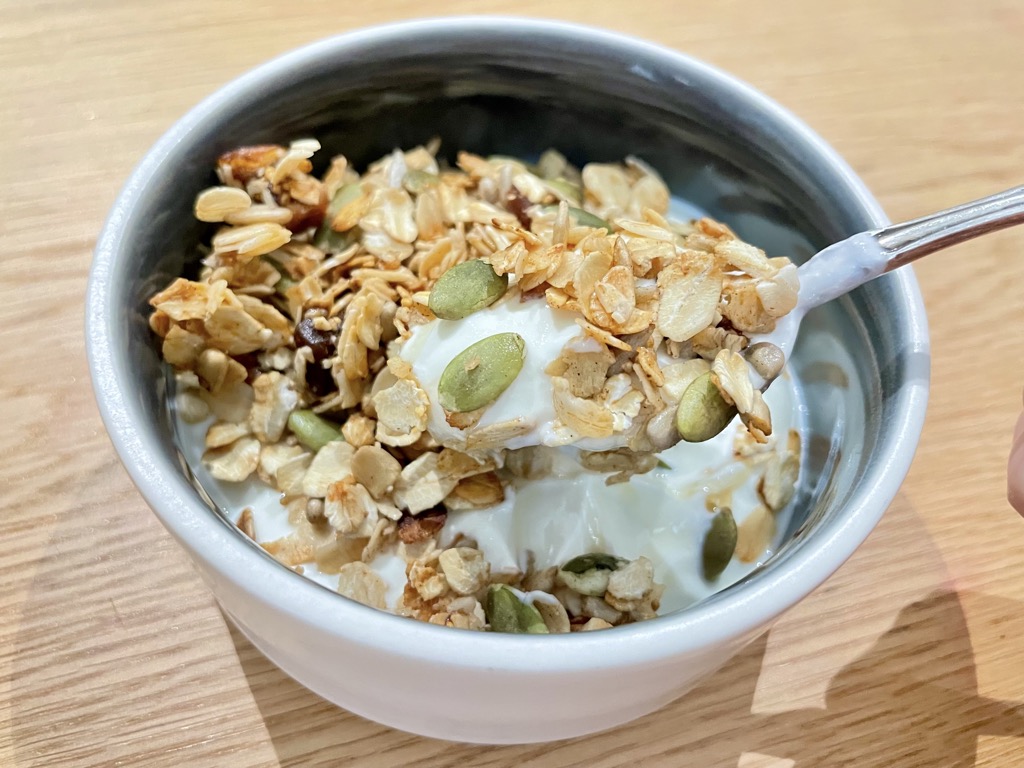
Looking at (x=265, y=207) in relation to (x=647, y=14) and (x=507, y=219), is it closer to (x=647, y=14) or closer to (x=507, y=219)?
(x=507, y=219)

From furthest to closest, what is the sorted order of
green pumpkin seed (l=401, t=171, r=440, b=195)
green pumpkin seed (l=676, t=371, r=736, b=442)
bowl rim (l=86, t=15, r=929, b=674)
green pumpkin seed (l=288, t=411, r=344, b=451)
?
green pumpkin seed (l=401, t=171, r=440, b=195) → green pumpkin seed (l=288, t=411, r=344, b=451) → green pumpkin seed (l=676, t=371, r=736, b=442) → bowl rim (l=86, t=15, r=929, b=674)

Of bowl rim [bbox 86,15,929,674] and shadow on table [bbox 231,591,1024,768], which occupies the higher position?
bowl rim [bbox 86,15,929,674]

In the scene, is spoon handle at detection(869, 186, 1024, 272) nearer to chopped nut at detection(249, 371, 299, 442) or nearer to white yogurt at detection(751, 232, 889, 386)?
white yogurt at detection(751, 232, 889, 386)

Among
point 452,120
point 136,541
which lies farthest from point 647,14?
point 136,541

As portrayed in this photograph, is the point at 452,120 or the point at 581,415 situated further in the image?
the point at 452,120

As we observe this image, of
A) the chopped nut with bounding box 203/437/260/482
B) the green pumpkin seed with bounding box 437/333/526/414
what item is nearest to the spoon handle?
the green pumpkin seed with bounding box 437/333/526/414

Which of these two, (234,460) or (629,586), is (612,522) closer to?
(629,586)
